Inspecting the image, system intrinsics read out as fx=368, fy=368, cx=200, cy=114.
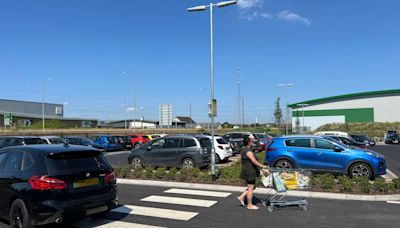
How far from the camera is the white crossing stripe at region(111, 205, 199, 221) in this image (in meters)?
8.02

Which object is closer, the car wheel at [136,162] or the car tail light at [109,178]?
the car tail light at [109,178]

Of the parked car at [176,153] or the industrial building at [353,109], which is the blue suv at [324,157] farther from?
the industrial building at [353,109]

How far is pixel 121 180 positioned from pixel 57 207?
7.26 m

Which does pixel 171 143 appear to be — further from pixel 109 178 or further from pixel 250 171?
pixel 109 178

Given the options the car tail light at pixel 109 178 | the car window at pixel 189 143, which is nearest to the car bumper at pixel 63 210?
the car tail light at pixel 109 178

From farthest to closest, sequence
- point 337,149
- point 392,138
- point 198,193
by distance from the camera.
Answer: point 392,138, point 337,149, point 198,193

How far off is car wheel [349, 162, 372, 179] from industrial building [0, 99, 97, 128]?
7723cm

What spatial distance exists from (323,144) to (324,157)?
0.56 m

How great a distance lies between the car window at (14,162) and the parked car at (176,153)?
9.84 m

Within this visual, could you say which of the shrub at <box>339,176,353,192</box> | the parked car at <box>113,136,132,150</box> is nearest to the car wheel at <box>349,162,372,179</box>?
the shrub at <box>339,176,353,192</box>

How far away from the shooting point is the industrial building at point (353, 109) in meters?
76.6

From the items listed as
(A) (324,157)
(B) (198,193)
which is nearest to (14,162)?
(B) (198,193)

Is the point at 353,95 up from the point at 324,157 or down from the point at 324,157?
up

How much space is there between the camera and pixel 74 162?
679 cm
